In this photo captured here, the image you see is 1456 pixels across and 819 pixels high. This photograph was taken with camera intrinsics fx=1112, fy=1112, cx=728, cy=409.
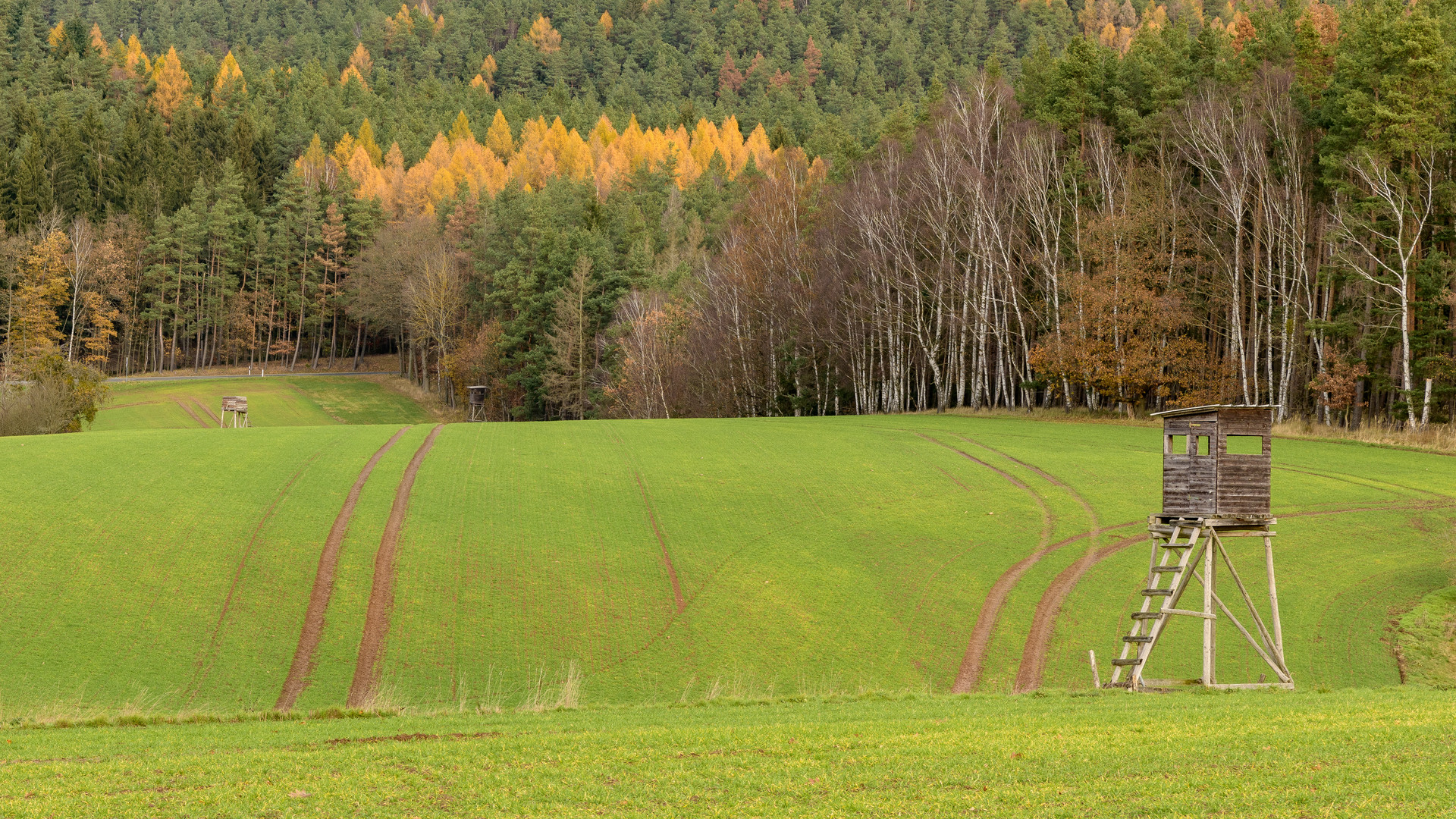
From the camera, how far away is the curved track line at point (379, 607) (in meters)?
22.3

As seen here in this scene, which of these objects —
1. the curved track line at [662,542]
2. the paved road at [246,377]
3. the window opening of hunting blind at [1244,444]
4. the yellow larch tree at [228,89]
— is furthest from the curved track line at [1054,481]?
the yellow larch tree at [228,89]

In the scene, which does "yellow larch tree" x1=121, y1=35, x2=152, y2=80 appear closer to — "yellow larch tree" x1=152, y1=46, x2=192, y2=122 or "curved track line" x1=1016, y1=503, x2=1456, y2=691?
"yellow larch tree" x1=152, y1=46, x2=192, y2=122

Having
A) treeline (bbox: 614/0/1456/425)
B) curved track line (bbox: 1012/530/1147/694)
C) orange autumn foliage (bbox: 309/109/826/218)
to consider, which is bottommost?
curved track line (bbox: 1012/530/1147/694)

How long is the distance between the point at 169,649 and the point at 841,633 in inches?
572

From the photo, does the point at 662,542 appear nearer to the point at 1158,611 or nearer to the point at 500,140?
the point at 1158,611

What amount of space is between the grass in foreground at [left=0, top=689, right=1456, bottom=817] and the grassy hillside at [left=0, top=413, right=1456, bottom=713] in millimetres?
6027

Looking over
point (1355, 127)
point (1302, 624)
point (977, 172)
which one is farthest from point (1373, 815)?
point (977, 172)

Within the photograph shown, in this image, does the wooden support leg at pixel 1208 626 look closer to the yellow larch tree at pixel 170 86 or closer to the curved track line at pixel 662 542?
the curved track line at pixel 662 542

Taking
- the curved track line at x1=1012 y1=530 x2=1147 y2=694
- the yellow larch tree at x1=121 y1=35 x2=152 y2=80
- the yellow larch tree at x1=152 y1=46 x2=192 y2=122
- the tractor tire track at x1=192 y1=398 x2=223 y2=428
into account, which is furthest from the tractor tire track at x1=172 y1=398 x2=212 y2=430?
the yellow larch tree at x1=121 y1=35 x2=152 y2=80

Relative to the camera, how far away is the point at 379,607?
2595cm

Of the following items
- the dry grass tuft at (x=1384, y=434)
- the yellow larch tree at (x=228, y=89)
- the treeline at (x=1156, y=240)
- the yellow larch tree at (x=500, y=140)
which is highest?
the yellow larch tree at (x=228, y=89)

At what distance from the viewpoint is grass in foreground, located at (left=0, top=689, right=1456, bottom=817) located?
1116cm

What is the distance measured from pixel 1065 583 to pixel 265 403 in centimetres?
7714

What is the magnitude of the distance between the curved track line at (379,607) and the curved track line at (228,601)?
2.91m
